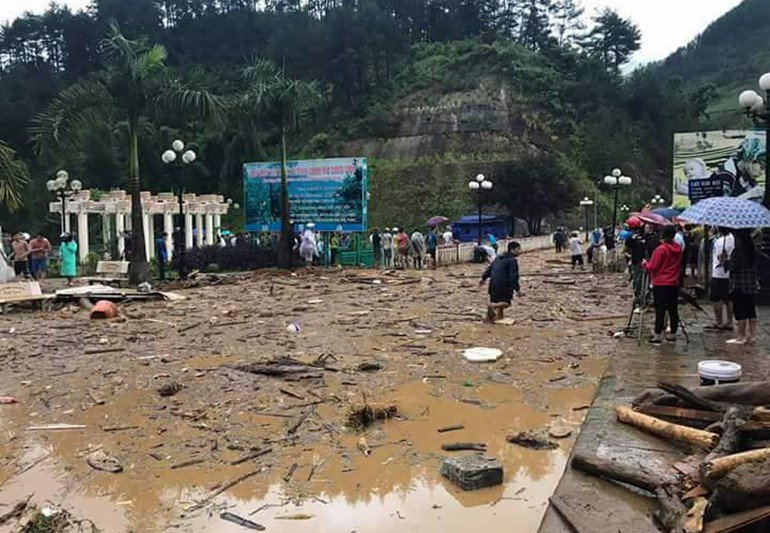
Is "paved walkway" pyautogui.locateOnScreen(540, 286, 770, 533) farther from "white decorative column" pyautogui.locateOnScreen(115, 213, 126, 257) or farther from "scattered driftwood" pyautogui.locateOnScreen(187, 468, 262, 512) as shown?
"white decorative column" pyautogui.locateOnScreen(115, 213, 126, 257)

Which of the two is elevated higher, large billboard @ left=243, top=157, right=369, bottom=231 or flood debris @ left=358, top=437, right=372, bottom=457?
large billboard @ left=243, top=157, right=369, bottom=231

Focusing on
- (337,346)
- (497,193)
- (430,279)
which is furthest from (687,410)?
(497,193)

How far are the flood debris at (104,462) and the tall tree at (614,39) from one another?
9045 centimetres

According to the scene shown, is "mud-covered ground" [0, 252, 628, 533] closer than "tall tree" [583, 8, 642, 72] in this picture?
Yes

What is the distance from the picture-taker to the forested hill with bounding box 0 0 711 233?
56.5m

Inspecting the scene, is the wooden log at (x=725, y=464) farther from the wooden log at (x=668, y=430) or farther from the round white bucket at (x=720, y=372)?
the round white bucket at (x=720, y=372)

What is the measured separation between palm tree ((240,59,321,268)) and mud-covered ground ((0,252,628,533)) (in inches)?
425

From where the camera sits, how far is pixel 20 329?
497 inches

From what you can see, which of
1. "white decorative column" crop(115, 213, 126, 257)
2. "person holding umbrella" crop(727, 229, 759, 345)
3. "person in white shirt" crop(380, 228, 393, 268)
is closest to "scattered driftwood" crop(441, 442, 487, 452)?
"person holding umbrella" crop(727, 229, 759, 345)

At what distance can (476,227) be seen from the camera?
49438mm

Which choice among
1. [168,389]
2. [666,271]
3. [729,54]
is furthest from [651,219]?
[729,54]

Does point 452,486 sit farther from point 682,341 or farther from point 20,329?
point 20,329

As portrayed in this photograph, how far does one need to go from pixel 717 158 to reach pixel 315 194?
1589 cm

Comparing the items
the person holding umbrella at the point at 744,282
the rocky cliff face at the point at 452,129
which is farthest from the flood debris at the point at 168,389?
the rocky cliff face at the point at 452,129
